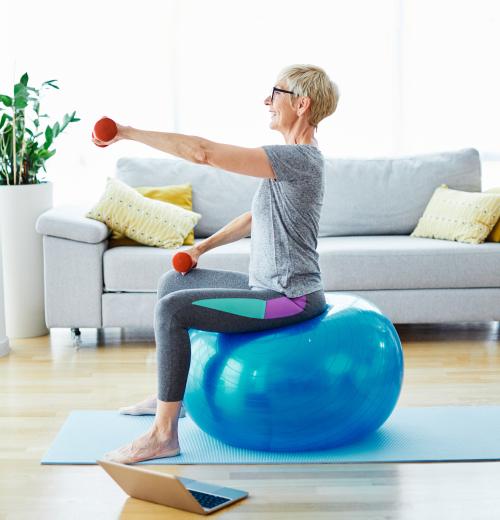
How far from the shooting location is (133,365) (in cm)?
400

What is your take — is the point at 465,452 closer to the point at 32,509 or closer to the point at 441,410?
the point at 441,410

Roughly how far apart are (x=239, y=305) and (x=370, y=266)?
62.4 inches

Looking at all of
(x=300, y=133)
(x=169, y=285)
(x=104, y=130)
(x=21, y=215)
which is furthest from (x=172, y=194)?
(x=104, y=130)

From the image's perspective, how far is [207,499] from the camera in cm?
253

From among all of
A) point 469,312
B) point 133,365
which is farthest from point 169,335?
point 469,312

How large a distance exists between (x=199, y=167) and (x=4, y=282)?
1.14 meters

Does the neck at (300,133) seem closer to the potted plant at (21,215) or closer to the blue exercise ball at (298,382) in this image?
the blue exercise ball at (298,382)

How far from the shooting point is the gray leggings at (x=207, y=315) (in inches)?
107

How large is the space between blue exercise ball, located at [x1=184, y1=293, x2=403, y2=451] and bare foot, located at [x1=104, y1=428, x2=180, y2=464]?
13 centimetres

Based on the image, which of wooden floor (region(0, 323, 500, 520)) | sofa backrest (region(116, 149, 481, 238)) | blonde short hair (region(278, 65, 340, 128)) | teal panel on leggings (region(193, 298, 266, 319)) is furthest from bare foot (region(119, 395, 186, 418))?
sofa backrest (region(116, 149, 481, 238))

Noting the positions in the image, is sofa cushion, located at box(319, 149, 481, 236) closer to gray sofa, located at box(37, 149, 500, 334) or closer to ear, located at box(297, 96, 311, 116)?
gray sofa, located at box(37, 149, 500, 334)

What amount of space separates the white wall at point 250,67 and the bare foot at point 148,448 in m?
3.17

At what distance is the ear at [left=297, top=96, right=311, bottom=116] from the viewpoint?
9.19 ft

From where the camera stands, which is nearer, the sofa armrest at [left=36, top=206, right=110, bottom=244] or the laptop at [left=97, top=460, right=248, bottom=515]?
the laptop at [left=97, top=460, right=248, bottom=515]
